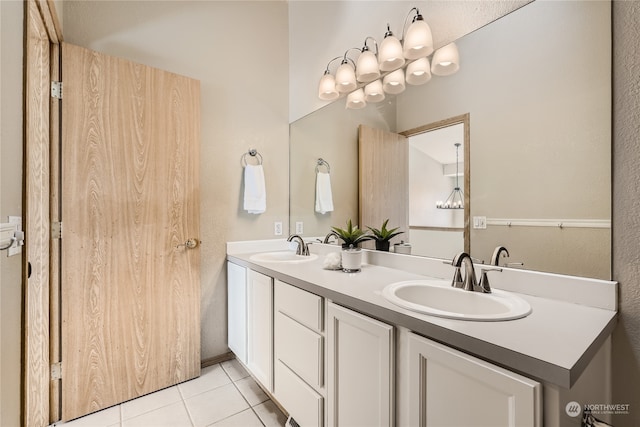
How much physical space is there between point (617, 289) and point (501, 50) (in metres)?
1.01

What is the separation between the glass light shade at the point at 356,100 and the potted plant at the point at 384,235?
2.57ft

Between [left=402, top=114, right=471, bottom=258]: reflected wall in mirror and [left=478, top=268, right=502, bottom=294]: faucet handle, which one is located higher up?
[left=402, top=114, right=471, bottom=258]: reflected wall in mirror

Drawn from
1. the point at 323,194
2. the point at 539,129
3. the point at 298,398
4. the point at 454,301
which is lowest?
the point at 298,398

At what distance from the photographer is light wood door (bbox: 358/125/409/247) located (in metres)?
1.71

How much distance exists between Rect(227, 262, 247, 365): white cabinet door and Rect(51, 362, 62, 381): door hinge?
94cm

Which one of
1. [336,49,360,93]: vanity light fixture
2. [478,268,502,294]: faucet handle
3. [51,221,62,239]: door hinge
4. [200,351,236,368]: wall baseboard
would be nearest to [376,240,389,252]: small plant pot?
[478,268,502,294]: faucet handle

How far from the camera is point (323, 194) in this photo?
232cm

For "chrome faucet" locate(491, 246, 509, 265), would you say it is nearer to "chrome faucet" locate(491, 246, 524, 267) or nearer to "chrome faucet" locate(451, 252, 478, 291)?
"chrome faucet" locate(491, 246, 524, 267)

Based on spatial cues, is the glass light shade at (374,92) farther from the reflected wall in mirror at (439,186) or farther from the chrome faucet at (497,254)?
the chrome faucet at (497,254)

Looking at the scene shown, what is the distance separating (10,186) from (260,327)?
4.19 ft

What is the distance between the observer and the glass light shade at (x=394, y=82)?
1.72m

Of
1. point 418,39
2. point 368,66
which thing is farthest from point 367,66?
point 418,39

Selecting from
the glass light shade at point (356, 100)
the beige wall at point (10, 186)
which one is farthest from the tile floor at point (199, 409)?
the glass light shade at point (356, 100)

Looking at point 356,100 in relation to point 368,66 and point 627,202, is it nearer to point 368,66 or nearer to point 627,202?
point 368,66
